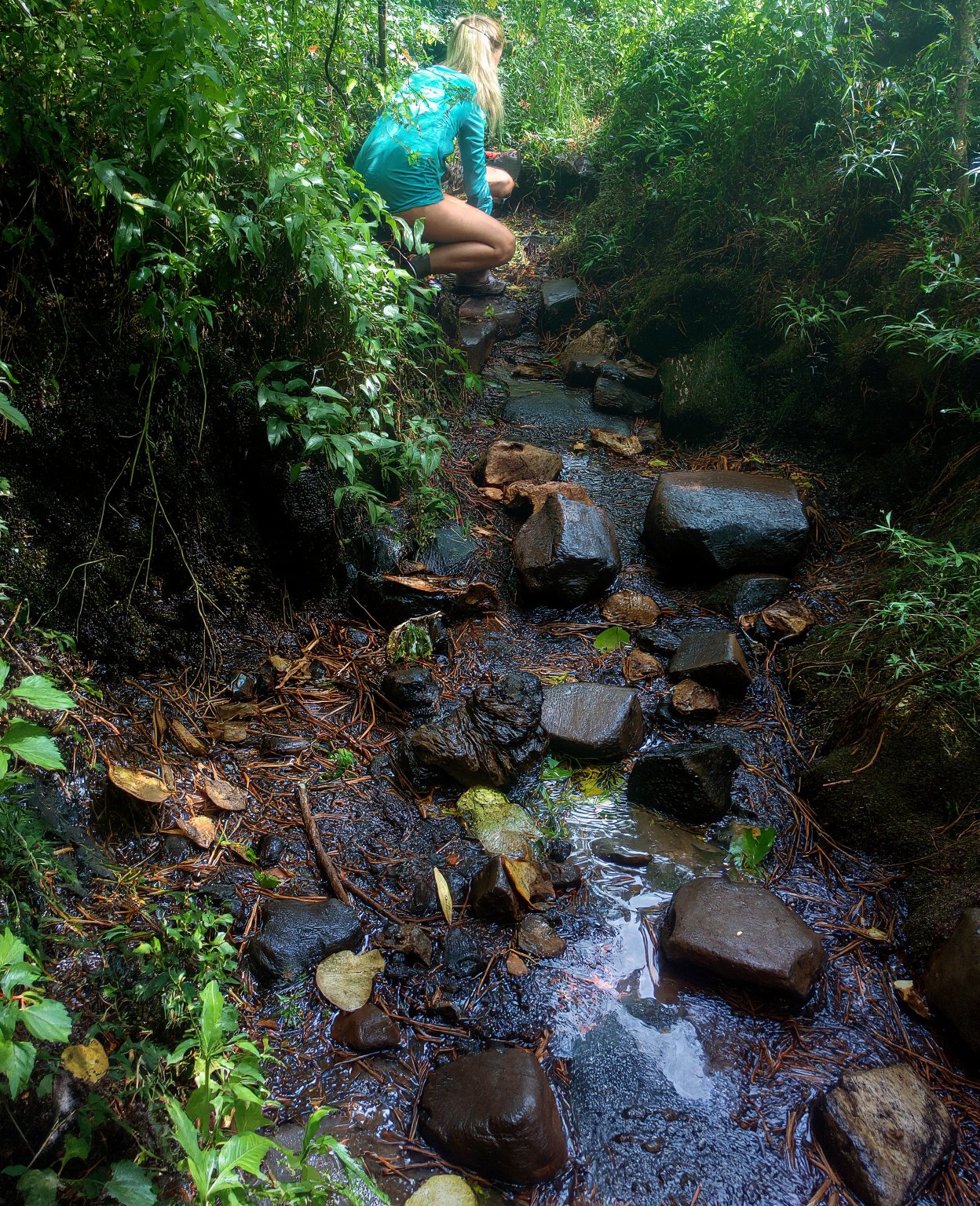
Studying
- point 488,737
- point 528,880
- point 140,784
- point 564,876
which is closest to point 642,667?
point 488,737

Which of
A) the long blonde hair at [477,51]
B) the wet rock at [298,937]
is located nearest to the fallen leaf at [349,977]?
the wet rock at [298,937]

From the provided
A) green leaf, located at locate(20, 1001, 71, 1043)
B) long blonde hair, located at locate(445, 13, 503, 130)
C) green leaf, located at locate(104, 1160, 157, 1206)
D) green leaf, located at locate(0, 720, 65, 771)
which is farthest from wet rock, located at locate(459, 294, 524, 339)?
green leaf, located at locate(104, 1160, 157, 1206)

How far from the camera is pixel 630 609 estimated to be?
375 centimetres

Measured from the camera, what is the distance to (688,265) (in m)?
5.18

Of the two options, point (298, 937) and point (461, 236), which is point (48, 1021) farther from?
point (461, 236)

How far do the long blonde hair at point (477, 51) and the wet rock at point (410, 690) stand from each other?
4173 mm

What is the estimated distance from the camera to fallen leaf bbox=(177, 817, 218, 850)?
95.5 inches

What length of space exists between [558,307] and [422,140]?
5.67 feet

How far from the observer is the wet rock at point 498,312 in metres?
5.73

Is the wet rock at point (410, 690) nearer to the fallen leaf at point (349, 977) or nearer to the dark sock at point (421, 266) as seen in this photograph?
the fallen leaf at point (349, 977)

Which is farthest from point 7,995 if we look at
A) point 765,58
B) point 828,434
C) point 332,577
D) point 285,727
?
point 765,58

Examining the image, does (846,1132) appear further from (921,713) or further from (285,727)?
(285,727)

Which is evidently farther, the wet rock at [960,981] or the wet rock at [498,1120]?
the wet rock at [960,981]

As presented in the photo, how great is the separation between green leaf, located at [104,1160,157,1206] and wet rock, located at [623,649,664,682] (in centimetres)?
244
